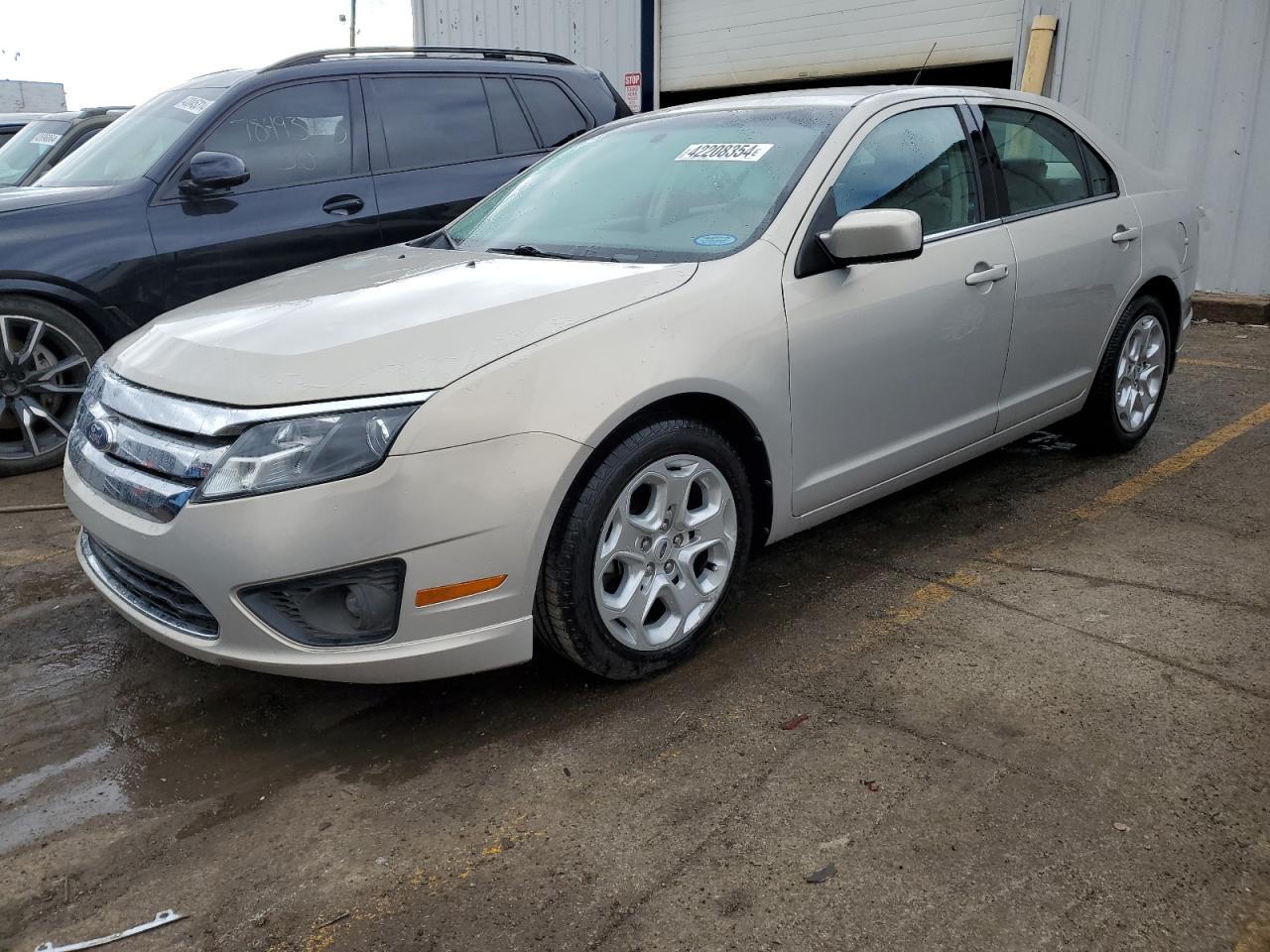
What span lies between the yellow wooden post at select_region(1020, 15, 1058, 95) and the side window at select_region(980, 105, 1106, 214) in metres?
4.88

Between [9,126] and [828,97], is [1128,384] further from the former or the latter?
[9,126]

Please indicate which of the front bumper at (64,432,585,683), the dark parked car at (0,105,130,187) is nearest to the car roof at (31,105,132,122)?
the dark parked car at (0,105,130,187)

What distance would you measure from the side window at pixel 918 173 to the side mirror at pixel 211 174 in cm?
290

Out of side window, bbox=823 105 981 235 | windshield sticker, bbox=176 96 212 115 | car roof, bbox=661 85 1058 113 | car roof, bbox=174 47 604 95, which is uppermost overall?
car roof, bbox=174 47 604 95

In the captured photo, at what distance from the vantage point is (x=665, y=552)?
286 centimetres

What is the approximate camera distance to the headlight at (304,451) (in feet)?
7.72

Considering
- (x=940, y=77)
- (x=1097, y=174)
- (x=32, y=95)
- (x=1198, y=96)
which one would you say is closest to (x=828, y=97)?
(x=1097, y=174)

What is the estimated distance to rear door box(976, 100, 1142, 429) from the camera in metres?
3.90

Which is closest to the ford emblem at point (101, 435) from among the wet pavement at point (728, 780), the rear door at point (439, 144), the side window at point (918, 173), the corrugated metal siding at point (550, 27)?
the wet pavement at point (728, 780)

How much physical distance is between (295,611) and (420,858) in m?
0.62

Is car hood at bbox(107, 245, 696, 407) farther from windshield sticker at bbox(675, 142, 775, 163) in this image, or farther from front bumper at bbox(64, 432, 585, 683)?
windshield sticker at bbox(675, 142, 775, 163)

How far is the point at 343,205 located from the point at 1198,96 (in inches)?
254

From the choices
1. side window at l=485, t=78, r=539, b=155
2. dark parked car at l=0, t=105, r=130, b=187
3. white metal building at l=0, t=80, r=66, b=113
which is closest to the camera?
side window at l=485, t=78, r=539, b=155

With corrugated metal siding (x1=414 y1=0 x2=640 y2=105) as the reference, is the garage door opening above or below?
below
